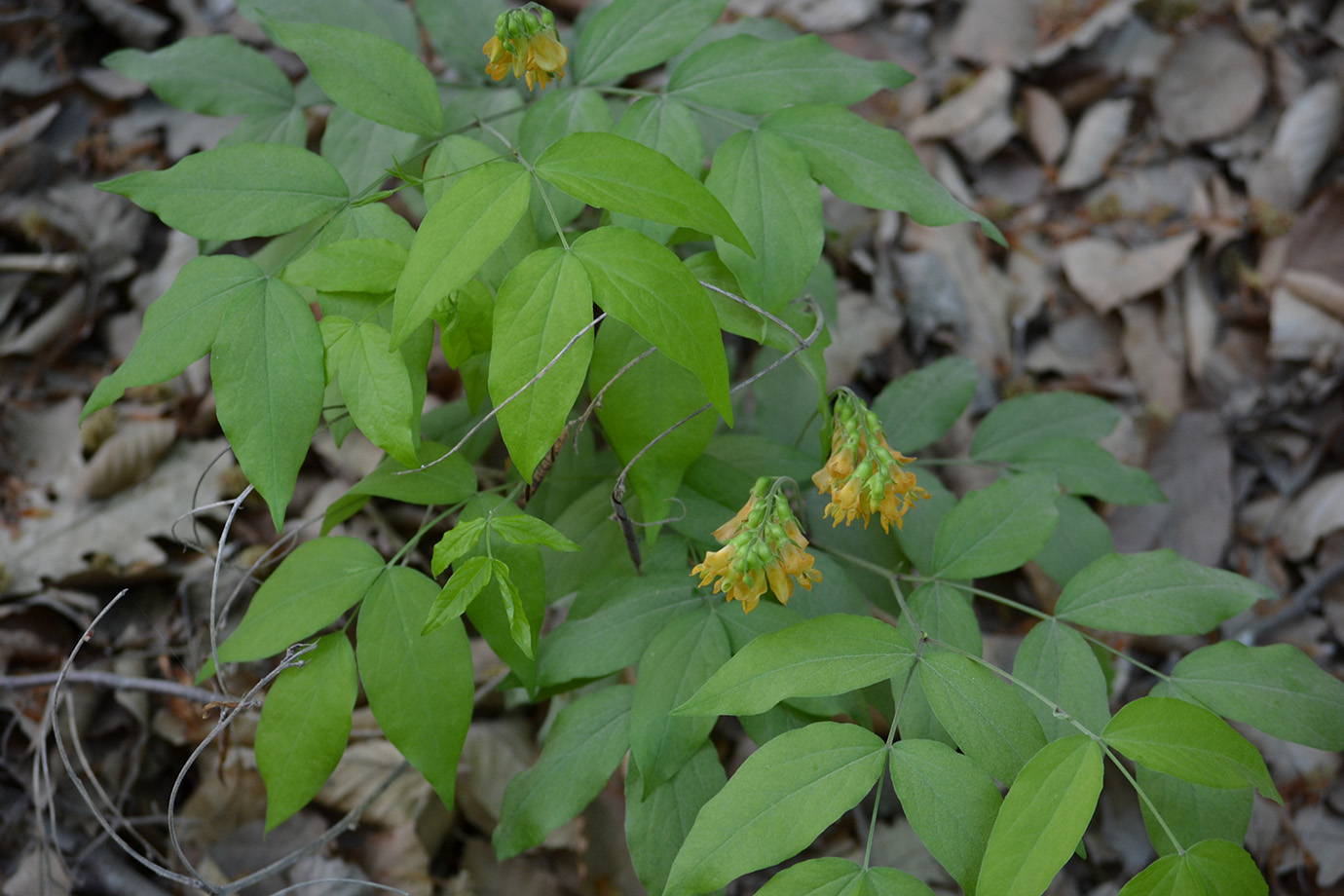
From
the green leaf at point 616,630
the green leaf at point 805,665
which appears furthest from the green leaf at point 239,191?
the green leaf at point 805,665

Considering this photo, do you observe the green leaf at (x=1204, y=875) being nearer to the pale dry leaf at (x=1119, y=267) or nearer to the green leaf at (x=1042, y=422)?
the green leaf at (x=1042, y=422)

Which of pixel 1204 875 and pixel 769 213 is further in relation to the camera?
pixel 769 213

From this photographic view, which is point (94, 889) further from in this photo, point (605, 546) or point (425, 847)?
point (605, 546)

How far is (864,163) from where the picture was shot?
1333 millimetres

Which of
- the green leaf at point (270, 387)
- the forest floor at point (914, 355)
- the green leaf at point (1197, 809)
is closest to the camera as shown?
the green leaf at point (270, 387)

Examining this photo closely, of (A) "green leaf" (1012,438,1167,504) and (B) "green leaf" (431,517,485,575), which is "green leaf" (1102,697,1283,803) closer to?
(A) "green leaf" (1012,438,1167,504)

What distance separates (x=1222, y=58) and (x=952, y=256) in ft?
4.36

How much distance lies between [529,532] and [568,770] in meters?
0.49

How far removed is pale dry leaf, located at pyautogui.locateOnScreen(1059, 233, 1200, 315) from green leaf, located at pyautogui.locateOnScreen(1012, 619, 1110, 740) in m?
2.05

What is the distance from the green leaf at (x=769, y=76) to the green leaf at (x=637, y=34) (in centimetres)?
4

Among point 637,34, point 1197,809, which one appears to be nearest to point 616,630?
point 1197,809

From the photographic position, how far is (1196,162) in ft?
10.4

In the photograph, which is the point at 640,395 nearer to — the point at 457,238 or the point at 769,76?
the point at 457,238

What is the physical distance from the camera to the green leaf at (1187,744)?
109 centimetres
